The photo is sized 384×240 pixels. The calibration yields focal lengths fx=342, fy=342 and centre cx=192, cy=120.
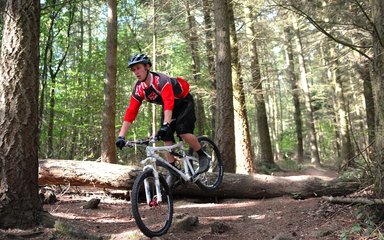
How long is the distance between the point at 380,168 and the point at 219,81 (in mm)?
5049

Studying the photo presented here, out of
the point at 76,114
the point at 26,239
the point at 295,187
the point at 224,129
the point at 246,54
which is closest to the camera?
the point at 26,239

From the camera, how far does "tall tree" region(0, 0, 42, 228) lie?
14.6ft

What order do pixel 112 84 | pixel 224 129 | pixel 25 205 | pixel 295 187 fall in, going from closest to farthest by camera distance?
pixel 25 205 < pixel 295 187 < pixel 224 129 < pixel 112 84

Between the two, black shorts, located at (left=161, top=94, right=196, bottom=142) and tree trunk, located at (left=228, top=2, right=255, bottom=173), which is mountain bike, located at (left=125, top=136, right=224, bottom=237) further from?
tree trunk, located at (left=228, top=2, right=255, bottom=173)

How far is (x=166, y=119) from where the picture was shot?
5.03 m

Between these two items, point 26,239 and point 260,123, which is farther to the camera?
point 260,123

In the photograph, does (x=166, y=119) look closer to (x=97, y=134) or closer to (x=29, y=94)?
(x=29, y=94)

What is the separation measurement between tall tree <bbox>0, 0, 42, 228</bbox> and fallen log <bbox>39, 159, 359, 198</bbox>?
3.19 m

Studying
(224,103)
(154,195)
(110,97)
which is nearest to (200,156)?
(154,195)

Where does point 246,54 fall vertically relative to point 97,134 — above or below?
above

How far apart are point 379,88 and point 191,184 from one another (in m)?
4.66

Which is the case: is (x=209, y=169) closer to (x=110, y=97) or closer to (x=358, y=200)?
(x=358, y=200)

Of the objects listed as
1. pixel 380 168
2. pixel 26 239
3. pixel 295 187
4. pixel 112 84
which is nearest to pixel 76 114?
pixel 112 84

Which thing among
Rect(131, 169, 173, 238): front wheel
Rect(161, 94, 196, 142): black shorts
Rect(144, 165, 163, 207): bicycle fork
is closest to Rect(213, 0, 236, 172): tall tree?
Rect(161, 94, 196, 142): black shorts
